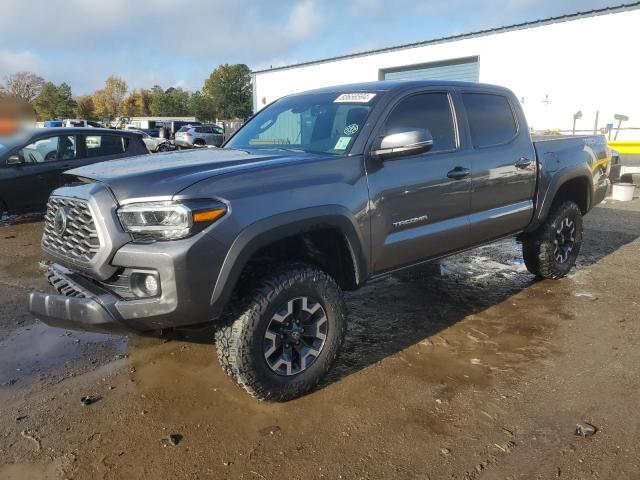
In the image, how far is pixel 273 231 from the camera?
2.79 m

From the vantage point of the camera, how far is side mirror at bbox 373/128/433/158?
3.18m

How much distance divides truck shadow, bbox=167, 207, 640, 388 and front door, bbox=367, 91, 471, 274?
2.40ft

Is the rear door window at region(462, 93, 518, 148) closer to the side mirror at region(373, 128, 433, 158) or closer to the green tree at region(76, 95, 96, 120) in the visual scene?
the side mirror at region(373, 128, 433, 158)

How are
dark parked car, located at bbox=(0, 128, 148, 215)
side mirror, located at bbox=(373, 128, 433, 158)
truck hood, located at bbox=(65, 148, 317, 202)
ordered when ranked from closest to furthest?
truck hood, located at bbox=(65, 148, 317, 202), side mirror, located at bbox=(373, 128, 433, 158), dark parked car, located at bbox=(0, 128, 148, 215)

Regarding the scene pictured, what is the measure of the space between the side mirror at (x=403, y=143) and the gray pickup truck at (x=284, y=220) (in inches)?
0.4

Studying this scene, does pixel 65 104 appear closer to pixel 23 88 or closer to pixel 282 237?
pixel 23 88

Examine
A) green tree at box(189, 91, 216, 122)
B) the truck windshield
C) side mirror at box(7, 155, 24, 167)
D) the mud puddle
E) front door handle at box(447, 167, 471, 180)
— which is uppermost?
green tree at box(189, 91, 216, 122)

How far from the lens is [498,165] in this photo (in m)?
4.29

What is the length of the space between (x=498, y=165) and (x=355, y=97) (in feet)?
4.72

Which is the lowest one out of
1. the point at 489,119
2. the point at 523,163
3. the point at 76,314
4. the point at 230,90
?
the point at 76,314

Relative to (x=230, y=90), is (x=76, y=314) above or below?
below

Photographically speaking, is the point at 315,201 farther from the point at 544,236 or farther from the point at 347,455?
the point at 544,236

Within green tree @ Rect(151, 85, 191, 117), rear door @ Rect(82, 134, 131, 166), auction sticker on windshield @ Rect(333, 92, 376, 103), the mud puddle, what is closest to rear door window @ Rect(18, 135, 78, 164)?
rear door @ Rect(82, 134, 131, 166)

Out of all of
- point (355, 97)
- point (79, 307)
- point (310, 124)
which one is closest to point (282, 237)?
point (79, 307)
